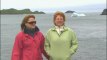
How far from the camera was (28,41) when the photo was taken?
5703 mm

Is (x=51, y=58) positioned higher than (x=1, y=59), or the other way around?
(x=51, y=58)

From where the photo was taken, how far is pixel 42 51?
5.91 metres

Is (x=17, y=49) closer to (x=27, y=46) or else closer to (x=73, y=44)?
(x=27, y=46)

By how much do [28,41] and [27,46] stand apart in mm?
82

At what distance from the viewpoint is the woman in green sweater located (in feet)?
18.8

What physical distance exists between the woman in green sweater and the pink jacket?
0.51ft

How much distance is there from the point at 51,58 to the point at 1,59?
13.9 m

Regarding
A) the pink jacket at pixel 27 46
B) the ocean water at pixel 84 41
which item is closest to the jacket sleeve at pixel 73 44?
the pink jacket at pixel 27 46

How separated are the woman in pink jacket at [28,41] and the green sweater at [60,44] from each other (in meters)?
0.15

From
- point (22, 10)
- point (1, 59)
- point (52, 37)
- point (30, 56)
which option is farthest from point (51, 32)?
point (22, 10)

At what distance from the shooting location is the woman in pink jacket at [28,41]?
5703 mm

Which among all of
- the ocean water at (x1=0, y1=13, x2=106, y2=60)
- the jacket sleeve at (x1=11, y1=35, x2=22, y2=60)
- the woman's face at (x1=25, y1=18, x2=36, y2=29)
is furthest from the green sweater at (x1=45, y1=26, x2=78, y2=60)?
the ocean water at (x1=0, y1=13, x2=106, y2=60)

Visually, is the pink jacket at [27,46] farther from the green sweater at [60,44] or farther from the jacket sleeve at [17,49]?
the green sweater at [60,44]

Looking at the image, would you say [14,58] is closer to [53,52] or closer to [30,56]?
[30,56]
